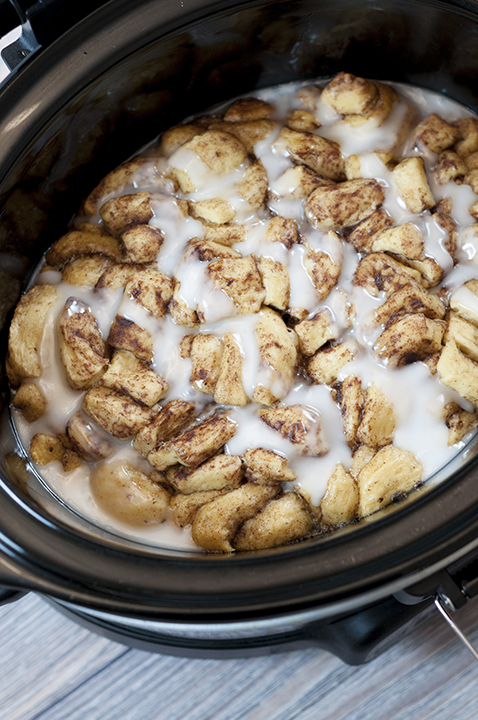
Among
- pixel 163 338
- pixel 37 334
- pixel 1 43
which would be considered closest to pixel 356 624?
pixel 163 338

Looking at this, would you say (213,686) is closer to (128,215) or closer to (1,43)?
(128,215)

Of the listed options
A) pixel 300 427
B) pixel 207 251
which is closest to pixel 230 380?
pixel 300 427

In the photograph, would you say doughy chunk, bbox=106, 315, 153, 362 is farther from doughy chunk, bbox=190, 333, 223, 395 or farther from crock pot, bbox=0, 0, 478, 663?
crock pot, bbox=0, 0, 478, 663

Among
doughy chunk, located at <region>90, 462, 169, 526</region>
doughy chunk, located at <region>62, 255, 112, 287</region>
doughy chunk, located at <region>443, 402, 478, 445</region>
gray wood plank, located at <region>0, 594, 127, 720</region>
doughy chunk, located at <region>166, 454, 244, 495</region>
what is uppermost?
doughy chunk, located at <region>62, 255, 112, 287</region>

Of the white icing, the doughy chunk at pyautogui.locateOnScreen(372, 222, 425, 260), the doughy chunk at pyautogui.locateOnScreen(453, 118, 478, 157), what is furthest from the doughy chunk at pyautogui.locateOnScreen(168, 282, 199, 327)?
the doughy chunk at pyautogui.locateOnScreen(453, 118, 478, 157)

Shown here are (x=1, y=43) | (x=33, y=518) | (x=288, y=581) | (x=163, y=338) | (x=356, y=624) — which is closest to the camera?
(x=288, y=581)

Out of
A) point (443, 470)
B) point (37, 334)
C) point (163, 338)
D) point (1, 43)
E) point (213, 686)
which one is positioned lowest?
point (213, 686)

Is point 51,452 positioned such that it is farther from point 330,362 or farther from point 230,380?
point 330,362

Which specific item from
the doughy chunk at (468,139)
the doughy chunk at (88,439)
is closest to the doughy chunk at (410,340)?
the doughy chunk at (468,139)
